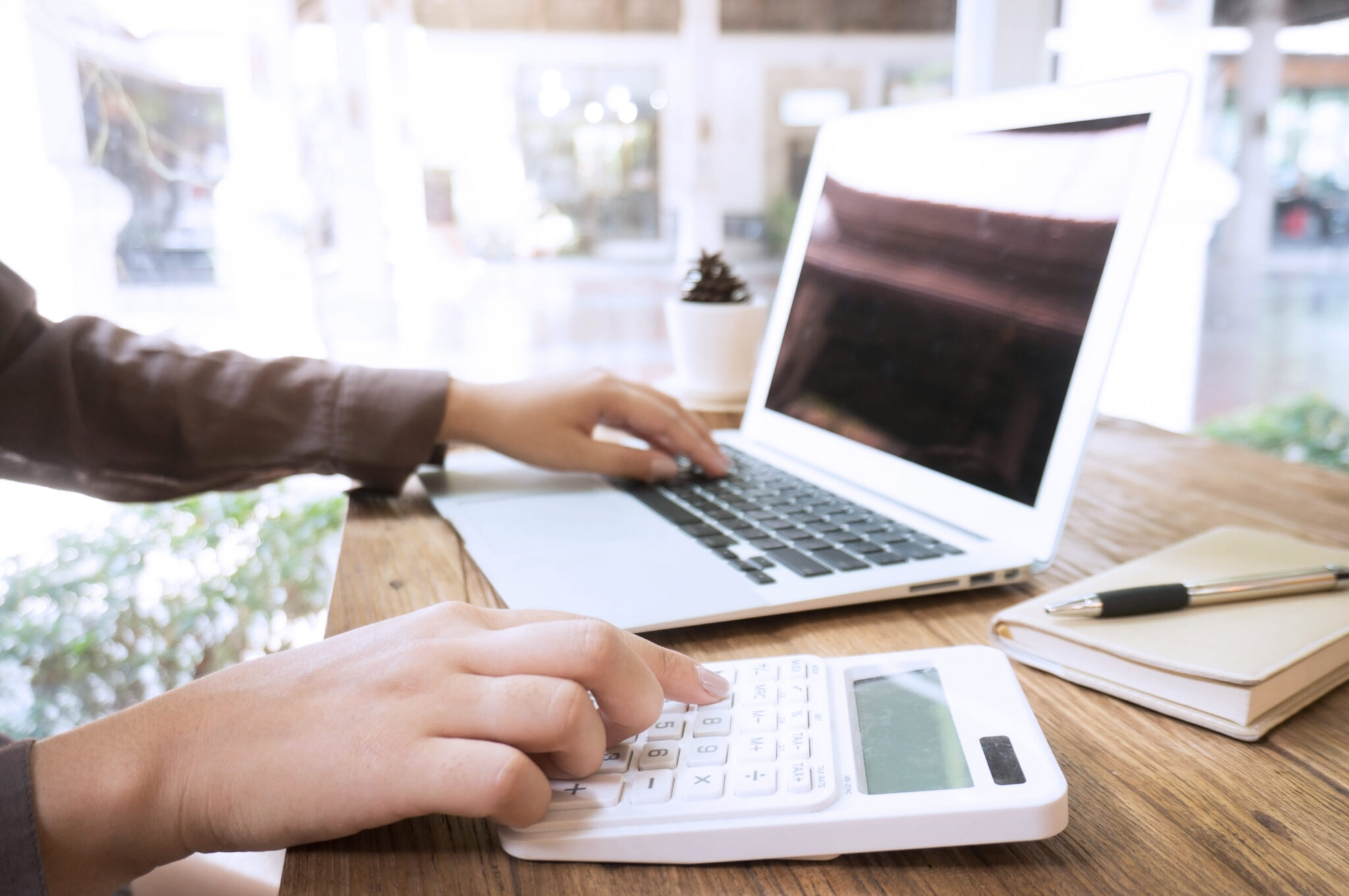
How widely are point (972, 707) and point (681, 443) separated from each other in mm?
433

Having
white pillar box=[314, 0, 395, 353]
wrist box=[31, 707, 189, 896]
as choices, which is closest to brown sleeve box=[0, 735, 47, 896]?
wrist box=[31, 707, 189, 896]

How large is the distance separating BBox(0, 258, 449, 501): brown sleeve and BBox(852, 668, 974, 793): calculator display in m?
0.48

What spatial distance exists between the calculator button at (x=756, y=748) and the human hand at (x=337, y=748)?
0.12 ft

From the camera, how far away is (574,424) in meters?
0.79

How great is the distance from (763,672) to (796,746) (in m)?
0.07

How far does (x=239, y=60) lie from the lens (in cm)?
166

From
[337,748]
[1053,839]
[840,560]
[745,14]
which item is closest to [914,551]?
[840,560]

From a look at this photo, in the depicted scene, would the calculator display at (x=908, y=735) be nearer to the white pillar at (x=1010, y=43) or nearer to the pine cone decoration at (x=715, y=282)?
the pine cone decoration at (x=715, y=282)

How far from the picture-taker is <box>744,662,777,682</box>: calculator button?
42 centimetres

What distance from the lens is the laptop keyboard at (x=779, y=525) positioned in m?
0.58

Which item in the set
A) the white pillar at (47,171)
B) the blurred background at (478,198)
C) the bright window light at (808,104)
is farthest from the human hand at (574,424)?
the bright window light at (808,104)

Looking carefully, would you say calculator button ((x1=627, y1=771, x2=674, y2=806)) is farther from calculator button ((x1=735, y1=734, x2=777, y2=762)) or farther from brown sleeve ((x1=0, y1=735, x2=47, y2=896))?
brown sleeve ((x1=0, y1=735, x2=47, y2=896))

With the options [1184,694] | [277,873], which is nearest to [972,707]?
[1184,694]

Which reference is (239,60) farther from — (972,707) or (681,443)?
(972,707)
